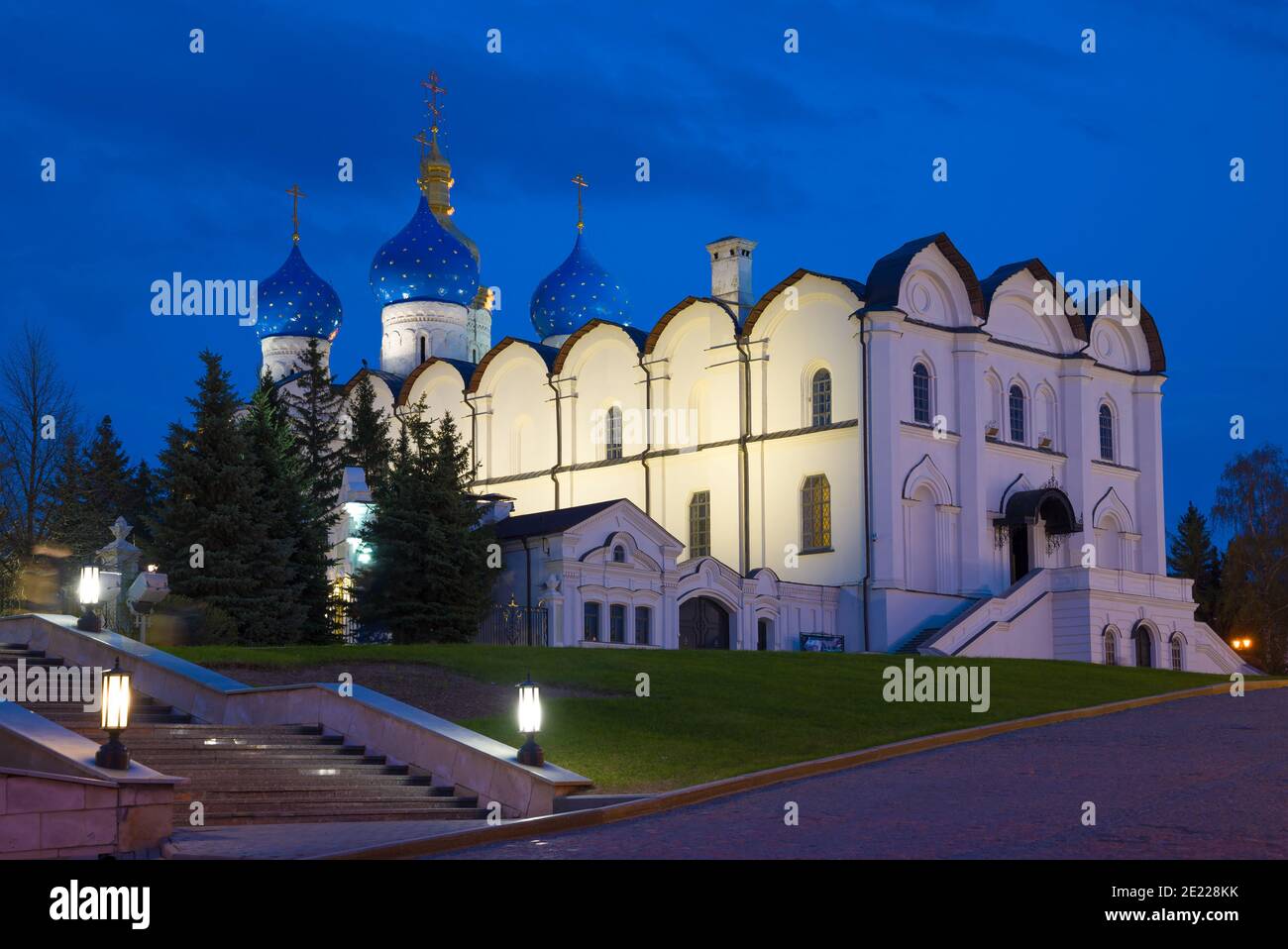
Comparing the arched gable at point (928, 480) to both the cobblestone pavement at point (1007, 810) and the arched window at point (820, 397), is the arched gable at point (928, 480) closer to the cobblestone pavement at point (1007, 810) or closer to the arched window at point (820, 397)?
the arched window at point (820, 397)

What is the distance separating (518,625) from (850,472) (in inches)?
397

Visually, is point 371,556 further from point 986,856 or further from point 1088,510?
point 986,856

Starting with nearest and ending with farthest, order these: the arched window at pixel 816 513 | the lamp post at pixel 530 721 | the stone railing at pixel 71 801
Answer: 1. the stone railing at pixel 71 801
2. the lamp post at pixel 530 721
3. the arched window at pixel 816 513

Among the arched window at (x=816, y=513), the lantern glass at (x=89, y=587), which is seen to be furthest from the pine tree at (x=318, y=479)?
the arched window at (x=816, y=513)

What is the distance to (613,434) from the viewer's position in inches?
1957

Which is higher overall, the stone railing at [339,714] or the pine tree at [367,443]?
the pine tree at [367,443]

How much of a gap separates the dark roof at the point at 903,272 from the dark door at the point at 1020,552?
598 cm

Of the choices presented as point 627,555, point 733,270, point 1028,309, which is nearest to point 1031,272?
point 1028,309

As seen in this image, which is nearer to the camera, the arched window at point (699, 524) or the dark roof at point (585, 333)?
the arched window at point (699, 524)

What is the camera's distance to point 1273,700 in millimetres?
26656

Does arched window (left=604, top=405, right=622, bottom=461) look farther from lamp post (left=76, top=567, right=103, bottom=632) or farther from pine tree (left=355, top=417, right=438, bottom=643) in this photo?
lamp post (left=76, top=567, right=103, bottom=632)

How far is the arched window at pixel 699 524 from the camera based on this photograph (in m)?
46.6

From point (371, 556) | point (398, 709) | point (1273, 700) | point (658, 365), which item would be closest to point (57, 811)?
point (398, 709)

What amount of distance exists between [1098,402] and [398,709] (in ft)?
117
